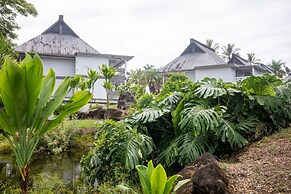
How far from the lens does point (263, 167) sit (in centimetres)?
318

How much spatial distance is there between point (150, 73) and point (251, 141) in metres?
21.2

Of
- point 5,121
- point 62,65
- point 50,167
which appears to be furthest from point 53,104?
point 62,65

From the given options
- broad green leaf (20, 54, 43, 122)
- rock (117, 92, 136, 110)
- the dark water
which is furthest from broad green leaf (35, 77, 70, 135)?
rock (117, 92, 136, 110)

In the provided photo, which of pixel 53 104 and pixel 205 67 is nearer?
pixel 53 104

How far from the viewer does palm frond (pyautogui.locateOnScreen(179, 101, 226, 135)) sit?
12.8ft

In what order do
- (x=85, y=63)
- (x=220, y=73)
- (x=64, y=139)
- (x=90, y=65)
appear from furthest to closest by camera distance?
(x=220, y=73) < (x=90, y=65) < (x=85, y=63) < (x=64, y=139)

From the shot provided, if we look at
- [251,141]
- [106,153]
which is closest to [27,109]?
[106,153]

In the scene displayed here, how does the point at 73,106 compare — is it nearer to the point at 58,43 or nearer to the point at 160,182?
the point at 160,182

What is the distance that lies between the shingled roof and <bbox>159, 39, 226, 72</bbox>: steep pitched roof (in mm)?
7986

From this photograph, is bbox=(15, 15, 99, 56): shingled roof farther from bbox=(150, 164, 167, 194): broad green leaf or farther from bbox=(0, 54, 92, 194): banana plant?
bbox=(150, 164, 167, 194): broad green leaf

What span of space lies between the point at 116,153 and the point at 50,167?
12.8 ft

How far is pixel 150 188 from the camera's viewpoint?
93.3 inches

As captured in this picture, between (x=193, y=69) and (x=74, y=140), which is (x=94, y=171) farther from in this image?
(x=193, y=69)

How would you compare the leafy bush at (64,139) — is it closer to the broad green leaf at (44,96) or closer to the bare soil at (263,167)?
the bare soil at (263,167)
